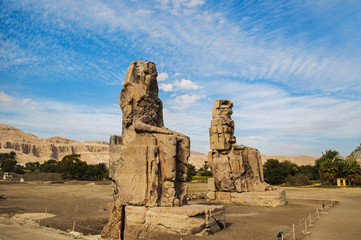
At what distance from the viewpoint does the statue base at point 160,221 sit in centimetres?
648

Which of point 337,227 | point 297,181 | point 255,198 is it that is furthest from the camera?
point 297,181

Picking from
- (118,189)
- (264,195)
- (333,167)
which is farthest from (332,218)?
(333,167)

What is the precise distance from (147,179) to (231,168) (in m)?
7.92

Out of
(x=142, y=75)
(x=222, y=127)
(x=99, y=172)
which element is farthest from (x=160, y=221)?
(x=99, y=172)

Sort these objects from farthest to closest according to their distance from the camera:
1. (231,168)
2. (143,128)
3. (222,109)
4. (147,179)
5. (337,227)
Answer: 1. (222,109)
2. (231,168)
3. (337,227)
4. (143,128)
5. (147,179)

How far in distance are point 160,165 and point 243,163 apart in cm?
787

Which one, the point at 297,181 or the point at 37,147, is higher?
the point at 37,147

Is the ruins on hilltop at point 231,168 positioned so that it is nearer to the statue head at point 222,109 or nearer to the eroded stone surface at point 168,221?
the statue head at point 222,109

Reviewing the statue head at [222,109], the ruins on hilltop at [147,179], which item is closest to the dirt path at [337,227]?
the ruins on hilltop at [147,179]

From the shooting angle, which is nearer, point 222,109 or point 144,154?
point 144,154

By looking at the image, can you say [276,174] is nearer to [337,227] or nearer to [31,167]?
[337,227]

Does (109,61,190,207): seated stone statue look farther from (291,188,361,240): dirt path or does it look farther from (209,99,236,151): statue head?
(209,99,236,151): statue head

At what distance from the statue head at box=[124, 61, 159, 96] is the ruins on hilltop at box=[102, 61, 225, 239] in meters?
0.03

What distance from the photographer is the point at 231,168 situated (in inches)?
560
